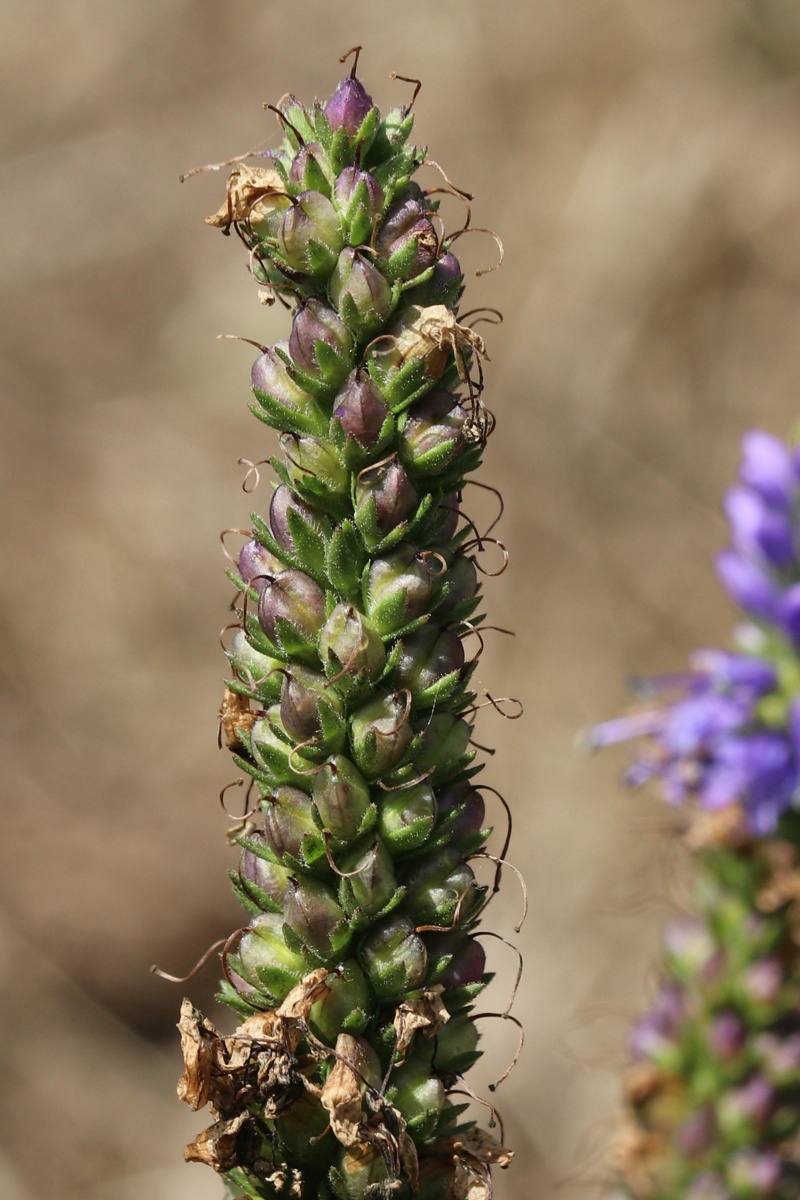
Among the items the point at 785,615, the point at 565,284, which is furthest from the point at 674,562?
the point at 785,615

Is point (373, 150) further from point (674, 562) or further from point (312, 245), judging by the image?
point (674, 562)

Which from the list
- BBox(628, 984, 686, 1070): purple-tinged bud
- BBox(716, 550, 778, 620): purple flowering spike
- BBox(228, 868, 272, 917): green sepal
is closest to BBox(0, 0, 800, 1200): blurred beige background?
BBox(628, 984, 686, 1070): purple-tinged bud

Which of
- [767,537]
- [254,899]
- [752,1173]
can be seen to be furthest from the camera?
[752,1173]

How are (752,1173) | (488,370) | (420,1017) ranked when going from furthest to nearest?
1. (488,370)
2. (752,1173)
3. (420,1017)

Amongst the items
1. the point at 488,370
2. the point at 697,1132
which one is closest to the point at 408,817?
the point at 697,1132

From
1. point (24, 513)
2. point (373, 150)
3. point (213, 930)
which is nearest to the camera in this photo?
point (373, 150)

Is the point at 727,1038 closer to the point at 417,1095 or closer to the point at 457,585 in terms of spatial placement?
the point at 417,1095

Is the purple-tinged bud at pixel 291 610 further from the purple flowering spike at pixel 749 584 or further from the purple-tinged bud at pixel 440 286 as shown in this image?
the purple flowering spike at pixel 749 584
